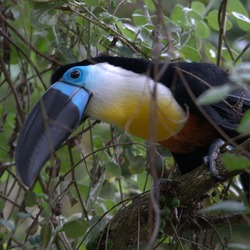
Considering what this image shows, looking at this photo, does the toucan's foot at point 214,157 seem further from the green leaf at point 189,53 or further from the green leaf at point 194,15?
the green leaf at point 194,15

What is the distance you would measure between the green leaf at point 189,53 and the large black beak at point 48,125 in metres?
0.37

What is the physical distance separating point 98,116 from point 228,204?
35.1 inches

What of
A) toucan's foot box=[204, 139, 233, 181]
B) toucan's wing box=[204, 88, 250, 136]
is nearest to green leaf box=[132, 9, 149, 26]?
toucan's wing box=[204, 88, 250, 136]

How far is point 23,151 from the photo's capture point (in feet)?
6.64

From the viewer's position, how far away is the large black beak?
2.00m

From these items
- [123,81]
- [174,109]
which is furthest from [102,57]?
[174,109]

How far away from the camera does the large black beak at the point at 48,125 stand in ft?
6.57

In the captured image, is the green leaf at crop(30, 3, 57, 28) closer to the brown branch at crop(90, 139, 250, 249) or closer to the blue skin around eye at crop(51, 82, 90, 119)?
the blue skin around eye at crop(51, 82, 90, 119)

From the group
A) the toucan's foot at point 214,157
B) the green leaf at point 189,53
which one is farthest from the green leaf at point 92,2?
the toucan's foot at point 214,157

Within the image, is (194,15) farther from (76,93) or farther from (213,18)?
(76,93)

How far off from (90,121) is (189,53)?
488mm

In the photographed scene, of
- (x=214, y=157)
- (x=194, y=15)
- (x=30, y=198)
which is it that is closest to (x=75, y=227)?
(x=30, y=198)

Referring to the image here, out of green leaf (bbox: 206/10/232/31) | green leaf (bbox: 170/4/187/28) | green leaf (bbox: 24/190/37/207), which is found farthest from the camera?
green leaf (bbox: 206/10/232/31)

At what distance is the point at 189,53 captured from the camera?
2350 mm
